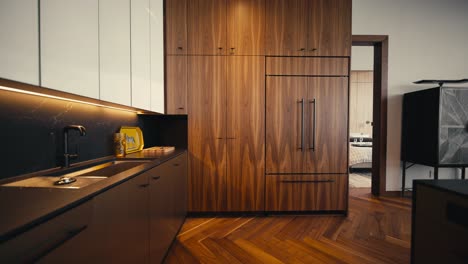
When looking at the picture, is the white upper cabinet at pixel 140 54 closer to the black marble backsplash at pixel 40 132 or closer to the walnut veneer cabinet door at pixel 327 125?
the black marble backsplash at pixel 40 132

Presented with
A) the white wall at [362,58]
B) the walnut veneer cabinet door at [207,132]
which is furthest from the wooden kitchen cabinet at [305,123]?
the white wall at [362,58]

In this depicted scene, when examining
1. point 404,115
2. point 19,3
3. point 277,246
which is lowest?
point 277,246

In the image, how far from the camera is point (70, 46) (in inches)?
43.7

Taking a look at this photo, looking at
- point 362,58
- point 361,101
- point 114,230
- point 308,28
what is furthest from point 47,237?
point 361,101

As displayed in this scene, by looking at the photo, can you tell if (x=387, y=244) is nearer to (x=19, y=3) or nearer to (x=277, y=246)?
(x=277, y=246)

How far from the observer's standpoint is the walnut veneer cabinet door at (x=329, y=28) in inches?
106

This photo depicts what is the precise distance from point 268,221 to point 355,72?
6622 millimetres

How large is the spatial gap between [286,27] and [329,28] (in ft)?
1.76

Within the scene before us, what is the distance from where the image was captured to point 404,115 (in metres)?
3.62

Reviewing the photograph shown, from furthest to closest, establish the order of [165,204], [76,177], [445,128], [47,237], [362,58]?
[362,58]
[445,128]
[165,204]
[76,177]
[47,237]

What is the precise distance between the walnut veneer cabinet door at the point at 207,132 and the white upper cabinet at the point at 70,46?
1.42 m

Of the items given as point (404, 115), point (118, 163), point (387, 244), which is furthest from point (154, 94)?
point (404, 115)

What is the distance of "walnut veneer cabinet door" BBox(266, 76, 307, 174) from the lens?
272 centimetres

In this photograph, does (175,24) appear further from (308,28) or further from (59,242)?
(59,242)
